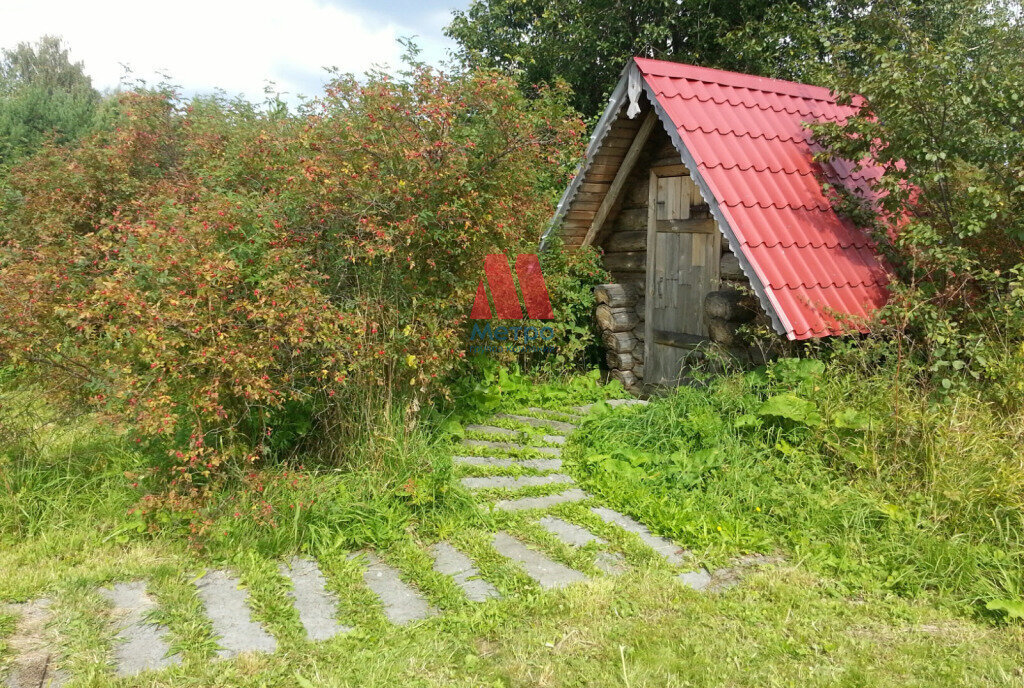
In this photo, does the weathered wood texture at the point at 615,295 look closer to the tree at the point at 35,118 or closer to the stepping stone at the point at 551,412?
the stepping stone at the point at 551,412

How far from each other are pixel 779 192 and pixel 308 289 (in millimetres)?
4628

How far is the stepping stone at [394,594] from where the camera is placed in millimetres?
4039

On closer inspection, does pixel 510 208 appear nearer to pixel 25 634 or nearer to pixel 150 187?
pixel 25 634

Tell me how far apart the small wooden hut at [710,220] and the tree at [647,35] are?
21.8ft

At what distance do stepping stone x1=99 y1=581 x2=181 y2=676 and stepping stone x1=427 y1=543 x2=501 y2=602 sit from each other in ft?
5.04

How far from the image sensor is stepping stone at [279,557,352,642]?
389cm

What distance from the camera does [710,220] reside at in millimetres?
7805

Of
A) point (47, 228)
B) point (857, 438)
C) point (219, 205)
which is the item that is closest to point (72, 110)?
point (47, 228)

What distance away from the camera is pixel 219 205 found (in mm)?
5703

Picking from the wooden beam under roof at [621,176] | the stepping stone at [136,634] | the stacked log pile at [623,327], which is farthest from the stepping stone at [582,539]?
the wooden beam under roof at [621,176]

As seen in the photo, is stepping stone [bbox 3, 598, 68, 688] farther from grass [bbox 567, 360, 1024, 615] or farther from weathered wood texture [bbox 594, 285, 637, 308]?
weathered wood texture [bbox 594, 285, 637, 308]

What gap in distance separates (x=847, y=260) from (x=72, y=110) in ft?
65.6

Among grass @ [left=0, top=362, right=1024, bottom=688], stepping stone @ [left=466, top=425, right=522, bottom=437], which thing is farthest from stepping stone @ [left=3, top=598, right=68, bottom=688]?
stepping stone @ [left=466, top=425, right=522, bottom=437]

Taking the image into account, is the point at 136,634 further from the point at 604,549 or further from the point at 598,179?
the point at 598,179
